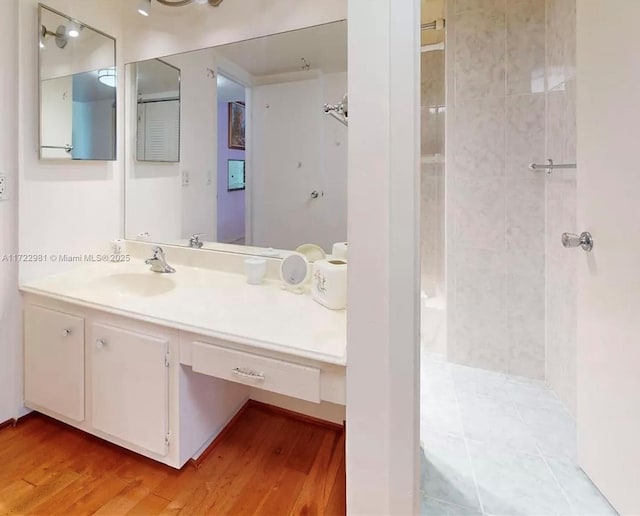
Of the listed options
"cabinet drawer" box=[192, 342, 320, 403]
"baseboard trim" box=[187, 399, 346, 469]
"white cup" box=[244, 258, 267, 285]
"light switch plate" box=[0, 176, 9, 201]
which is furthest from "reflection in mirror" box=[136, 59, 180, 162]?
"baseboard trim" box=[187, 399, 346, 469]

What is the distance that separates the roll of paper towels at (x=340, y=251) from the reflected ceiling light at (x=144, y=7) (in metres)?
1.61

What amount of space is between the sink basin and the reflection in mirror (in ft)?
2.19

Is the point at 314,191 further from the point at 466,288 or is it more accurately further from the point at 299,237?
the point at 466,288

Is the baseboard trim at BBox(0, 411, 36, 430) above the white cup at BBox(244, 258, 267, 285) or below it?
below

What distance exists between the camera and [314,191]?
5.55 ft

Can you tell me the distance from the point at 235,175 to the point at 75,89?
0.91m

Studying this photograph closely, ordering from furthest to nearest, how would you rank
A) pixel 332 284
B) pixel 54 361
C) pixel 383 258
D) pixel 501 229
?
pixel 501 229 < pixel 54 361 < pixel 332 284 < pixel 383 258

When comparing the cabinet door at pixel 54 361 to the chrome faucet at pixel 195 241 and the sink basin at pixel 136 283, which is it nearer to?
the sink basin at pixel 136 283

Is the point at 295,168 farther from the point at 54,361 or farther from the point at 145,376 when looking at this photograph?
the point at 54,361

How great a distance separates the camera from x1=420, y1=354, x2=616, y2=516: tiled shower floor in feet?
4.13

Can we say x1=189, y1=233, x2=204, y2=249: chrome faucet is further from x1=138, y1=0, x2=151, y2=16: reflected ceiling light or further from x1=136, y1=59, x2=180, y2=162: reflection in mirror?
x1=138, y1=0, x2=151, y2=16: reflected ceiling light

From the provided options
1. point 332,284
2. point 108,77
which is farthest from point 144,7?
point 332,284

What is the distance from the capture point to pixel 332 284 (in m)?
1.37

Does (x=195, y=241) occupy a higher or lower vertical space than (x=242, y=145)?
lower
